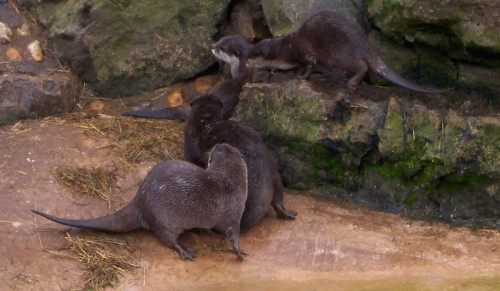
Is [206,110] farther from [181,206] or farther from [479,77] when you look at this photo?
[479,77]

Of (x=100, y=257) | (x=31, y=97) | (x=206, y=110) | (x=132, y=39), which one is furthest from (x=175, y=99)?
(x=100, y=257)

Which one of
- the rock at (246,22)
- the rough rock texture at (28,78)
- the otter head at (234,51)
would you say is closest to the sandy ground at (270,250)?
the rough rock texture at (28,78)

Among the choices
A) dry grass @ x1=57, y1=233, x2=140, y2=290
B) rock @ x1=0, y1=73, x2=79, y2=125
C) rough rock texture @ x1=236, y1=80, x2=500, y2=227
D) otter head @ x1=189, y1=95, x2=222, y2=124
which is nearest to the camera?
dry grass @ x1=57, y1=233, x2=140, y2=290

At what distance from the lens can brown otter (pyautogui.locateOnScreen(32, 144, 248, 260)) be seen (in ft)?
14.7

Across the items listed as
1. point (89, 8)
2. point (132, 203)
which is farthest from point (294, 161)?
point (89, 8)

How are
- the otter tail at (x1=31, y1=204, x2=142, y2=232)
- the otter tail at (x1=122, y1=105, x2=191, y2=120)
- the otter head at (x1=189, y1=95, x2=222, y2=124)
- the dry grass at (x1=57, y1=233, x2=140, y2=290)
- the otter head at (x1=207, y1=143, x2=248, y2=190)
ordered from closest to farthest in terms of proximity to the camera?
the dry grass at (x1=57, y1=233, x2=140, y2=290)
the otter tail at (x1=31, y1=204, x2=142, y2=232)
the otter head at (x1=207, y1=143, x2=248, y2=190)
the otter head at (x1=189, y1=95, x2=222, y2=124)
the otter tail at (x1=122, y1=105, x2=191, y2=120)

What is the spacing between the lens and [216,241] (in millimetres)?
4734

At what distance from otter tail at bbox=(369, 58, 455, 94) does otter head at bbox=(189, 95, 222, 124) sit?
99 cm

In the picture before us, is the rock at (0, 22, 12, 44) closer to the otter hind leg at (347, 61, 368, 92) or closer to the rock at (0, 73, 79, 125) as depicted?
the rock at (0, 73, 79, 125)

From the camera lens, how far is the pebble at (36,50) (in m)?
6.14

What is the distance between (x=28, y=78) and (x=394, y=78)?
2.42 m

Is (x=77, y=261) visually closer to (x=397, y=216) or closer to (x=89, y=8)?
(x=397, y=216)

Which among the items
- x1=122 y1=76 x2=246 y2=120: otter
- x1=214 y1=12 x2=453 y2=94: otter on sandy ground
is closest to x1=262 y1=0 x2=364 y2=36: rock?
x1=214 y1=12 x2=453 y2=94: otter on sandy ground

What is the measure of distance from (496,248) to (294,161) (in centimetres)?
129
